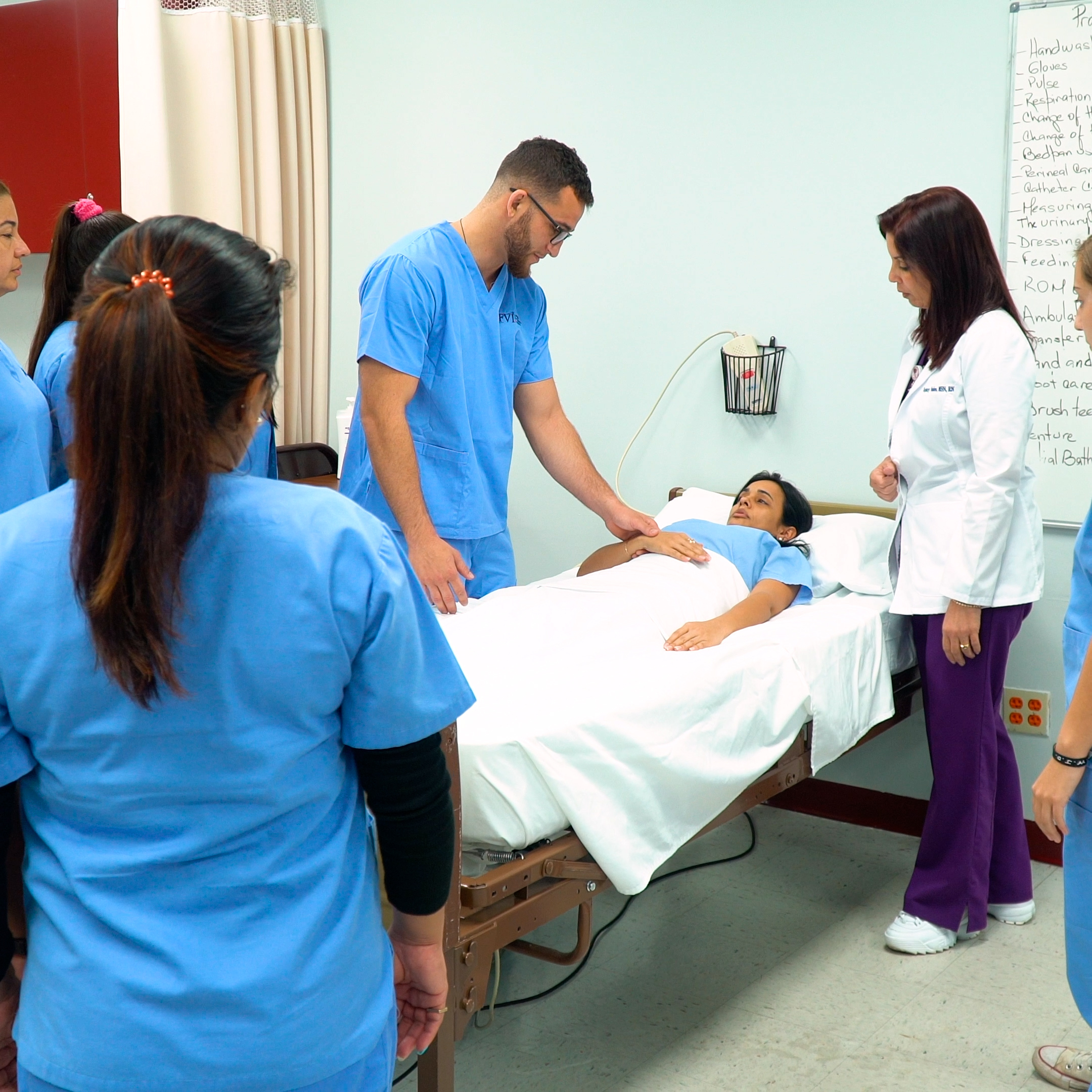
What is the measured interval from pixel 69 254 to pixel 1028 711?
2.25m

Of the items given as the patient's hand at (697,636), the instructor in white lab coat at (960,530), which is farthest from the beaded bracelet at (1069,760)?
the instructor in white lab coat at (960,530)

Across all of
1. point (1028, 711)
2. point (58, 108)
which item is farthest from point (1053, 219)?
point (58, 108)

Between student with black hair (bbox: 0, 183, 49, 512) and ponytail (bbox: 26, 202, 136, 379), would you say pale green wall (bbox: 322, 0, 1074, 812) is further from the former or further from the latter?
student with black hair (bbox: 0, 183, 49, 512)

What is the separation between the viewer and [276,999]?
0.88 metres

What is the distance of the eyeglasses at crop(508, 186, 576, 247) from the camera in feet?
7.30

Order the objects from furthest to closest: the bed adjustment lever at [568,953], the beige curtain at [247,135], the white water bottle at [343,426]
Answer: the white water bottle at [343,426] → the beige curtain at [247,135] → the bed adjustment lever at [568,953]

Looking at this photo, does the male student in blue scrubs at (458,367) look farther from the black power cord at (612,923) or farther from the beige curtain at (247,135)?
the beige curtain at (247,135)

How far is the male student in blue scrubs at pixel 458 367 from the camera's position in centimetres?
216

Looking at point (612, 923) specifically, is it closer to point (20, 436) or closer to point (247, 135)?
point (20, 436)

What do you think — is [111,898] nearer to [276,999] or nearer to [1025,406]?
[276,999]

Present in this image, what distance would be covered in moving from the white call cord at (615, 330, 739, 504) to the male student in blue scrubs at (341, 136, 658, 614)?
2.24 ft

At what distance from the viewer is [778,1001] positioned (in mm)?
2148

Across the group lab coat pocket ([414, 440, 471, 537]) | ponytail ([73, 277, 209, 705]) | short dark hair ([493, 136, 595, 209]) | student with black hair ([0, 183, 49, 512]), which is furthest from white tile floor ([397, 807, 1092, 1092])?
short dark hair ([493, 136, 595, 209])

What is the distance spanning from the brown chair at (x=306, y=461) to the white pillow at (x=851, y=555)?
1528 mm
